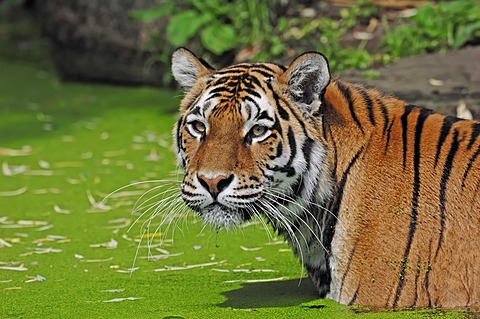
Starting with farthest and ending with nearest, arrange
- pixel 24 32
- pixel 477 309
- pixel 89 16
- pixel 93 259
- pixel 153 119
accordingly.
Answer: pixel 24 32, pixel 89 16, pixel 153 119, pixel 93 259, pixel 477 309

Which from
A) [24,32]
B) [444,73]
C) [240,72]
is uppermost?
[240,72]

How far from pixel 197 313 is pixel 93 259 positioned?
4.01 feet

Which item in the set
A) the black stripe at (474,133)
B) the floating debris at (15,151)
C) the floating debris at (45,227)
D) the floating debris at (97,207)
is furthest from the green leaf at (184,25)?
the black stripe at (474,133)

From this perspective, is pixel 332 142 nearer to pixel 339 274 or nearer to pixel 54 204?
pixel 339 274

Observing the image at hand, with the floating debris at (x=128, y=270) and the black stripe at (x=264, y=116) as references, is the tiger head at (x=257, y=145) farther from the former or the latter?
the floating debris at (x=128, y=270)

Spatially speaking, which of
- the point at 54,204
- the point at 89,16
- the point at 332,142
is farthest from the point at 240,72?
the point at 89,16

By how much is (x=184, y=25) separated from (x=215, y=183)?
203 inches

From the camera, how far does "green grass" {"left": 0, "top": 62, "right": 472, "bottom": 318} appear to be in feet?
13.0

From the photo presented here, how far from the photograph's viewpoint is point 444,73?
22.3 feet

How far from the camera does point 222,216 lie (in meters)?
3.66

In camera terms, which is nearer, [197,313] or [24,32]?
[197,313]

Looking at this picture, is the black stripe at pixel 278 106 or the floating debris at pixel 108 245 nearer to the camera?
the black stripe at pixel 278 106

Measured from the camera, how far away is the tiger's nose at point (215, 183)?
141 inches

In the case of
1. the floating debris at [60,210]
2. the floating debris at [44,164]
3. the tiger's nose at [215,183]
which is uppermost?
the tiger's nose at [215,183]
